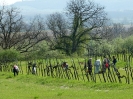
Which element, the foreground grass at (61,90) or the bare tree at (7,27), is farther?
the bare tree at (7,27)

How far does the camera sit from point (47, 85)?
27828 millimetres

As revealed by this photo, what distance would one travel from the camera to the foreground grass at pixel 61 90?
18484 mm

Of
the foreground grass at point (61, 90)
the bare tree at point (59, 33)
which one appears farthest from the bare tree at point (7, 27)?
the foreground grass at point (61, 90)

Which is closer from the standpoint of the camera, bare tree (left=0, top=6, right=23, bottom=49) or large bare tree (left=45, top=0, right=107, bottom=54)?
large bare tree (left=45, top=0, right=107, bottom=54)

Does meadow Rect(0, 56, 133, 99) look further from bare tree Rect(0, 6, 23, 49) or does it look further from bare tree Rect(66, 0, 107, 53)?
bare tree Rect(0, 6, 23, 49)

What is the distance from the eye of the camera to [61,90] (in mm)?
22125

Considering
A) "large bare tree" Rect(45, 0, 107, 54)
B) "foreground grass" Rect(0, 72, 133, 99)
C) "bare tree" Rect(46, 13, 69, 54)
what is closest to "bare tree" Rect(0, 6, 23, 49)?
"bare tree" Rect(46, 13, 69, 54)

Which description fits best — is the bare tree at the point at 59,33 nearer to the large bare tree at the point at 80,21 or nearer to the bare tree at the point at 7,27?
the large bare tree at the point at 80,21

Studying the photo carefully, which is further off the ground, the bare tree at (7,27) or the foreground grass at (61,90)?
the bare tree at (7,27)

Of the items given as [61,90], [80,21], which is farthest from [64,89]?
[80,21]

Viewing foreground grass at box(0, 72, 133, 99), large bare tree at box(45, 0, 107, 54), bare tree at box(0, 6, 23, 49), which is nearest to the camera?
foreground grass at box(0, 72, 133, 99)

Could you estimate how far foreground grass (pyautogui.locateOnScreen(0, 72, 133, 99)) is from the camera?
728 inches

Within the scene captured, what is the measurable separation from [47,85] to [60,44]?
3948 centimetres

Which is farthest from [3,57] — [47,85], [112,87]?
[112,87]
